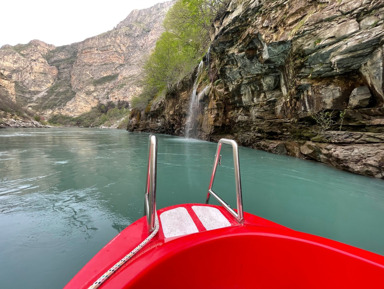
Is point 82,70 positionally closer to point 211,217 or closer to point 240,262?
point 211,217

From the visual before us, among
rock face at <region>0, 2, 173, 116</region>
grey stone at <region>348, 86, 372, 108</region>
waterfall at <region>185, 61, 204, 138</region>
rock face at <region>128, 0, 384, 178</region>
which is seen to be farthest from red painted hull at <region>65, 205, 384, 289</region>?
rock face at <region>0, 2, 173, 116</region>

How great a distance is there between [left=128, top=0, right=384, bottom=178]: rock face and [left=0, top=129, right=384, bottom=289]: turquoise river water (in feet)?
4.54

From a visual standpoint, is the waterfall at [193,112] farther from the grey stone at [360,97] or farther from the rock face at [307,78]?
the grey stone at [360,97]

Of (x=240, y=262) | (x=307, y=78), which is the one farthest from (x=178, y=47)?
(x=240, y=262)

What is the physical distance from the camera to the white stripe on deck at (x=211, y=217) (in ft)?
5.02

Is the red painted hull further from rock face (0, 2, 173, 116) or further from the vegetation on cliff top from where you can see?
rock face (0, 2, 173, 116)

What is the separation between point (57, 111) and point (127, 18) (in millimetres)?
97286

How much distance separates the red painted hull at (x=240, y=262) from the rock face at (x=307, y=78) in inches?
214

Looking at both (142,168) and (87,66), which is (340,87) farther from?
(87,66)

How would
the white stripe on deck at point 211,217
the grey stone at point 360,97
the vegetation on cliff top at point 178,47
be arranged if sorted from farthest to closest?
the vegetation on cliff top at point 178,47
the grey stone at point 360,97
the white stripe on deck at point 211,217

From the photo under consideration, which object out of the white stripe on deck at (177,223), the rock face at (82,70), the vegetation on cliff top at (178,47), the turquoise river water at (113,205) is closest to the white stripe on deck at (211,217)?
the white stripe on deck at (177,223)

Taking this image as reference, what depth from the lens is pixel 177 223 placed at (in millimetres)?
1540

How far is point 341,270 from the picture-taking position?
1.08m

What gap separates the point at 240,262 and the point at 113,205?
254cm
